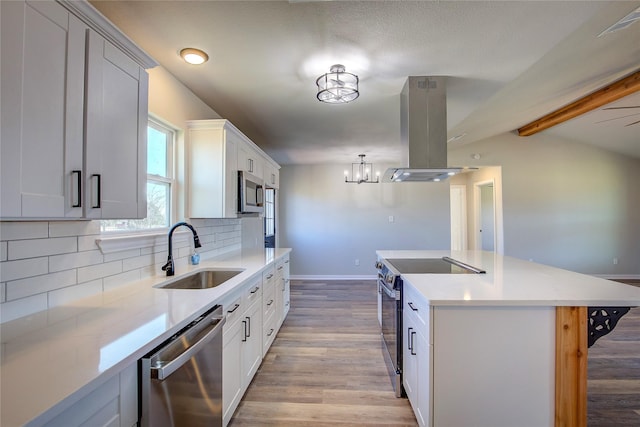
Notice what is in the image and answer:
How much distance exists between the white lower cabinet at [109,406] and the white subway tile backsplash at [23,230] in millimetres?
766

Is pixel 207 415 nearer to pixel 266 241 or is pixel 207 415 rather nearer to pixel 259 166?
pixel 259 166

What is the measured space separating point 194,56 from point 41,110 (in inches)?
48.3

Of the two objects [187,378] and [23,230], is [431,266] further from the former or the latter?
[23,230]

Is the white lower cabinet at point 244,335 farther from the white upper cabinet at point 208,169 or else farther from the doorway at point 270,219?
the doorway at point 270,219

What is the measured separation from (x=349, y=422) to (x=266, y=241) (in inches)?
149

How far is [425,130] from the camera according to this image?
8.32 ft

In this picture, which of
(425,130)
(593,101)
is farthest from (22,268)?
(593,101)

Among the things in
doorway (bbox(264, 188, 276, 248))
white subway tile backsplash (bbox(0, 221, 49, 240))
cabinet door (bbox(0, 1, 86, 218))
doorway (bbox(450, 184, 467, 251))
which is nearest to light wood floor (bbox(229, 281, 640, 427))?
white subway tile backsplash (bbox(0, 221, 49, 240))

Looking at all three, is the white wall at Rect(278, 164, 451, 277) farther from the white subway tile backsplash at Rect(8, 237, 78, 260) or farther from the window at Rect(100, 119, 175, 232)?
the white subway tile backsplash at Rect(8, 237, 78, 260)

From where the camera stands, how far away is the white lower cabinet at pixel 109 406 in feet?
2.45

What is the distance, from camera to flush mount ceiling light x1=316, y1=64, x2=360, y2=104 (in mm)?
2133

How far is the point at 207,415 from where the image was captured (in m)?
1.37

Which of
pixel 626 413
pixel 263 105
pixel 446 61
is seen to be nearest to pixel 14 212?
pixel 263 105

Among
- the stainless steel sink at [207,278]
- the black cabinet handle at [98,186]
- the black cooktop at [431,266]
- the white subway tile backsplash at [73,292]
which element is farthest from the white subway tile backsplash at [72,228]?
the black cooktop at [431,266]
